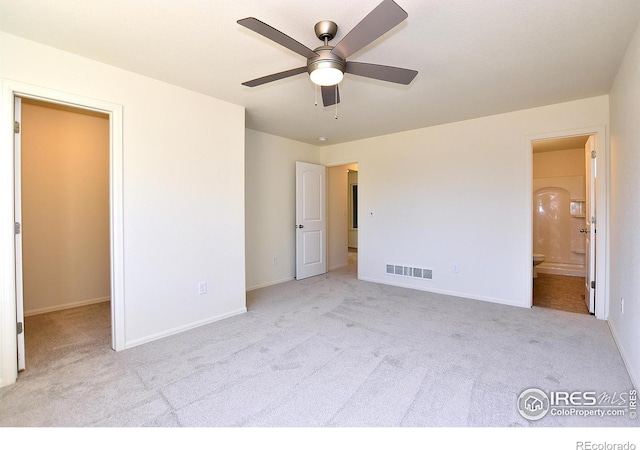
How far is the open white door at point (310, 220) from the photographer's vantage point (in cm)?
504

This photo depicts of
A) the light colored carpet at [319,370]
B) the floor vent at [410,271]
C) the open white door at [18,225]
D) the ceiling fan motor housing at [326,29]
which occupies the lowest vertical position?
the light colored carpet at [319,370]

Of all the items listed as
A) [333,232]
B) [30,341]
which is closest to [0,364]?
[30,341]

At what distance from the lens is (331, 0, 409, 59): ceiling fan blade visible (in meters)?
1.34

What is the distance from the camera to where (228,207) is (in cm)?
Result: 331

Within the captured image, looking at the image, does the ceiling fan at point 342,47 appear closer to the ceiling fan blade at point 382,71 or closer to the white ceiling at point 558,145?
the ceiling fan blade at point 382,71

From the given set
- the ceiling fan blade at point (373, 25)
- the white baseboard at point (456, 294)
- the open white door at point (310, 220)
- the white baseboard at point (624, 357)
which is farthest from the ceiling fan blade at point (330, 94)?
the white baseboard at point (456, 294)

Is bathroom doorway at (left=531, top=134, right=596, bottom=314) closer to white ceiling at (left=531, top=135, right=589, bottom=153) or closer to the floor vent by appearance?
white ceiling at (left=531, top=135, right=589, bottom=153)

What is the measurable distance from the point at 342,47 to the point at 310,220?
368 cm

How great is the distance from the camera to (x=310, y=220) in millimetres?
5242

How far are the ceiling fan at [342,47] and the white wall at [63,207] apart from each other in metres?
3.01

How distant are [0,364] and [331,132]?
4.21 m

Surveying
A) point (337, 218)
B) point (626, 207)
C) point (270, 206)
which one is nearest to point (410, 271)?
point (337, 218)

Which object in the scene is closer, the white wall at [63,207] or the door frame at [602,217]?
the door frame at [602,217]

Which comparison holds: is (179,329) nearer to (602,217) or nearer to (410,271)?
(410,271)
